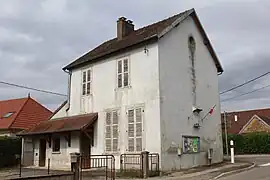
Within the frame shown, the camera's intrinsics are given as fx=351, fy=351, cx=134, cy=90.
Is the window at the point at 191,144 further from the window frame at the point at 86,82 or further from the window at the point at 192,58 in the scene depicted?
the window frame at the point at 86,82

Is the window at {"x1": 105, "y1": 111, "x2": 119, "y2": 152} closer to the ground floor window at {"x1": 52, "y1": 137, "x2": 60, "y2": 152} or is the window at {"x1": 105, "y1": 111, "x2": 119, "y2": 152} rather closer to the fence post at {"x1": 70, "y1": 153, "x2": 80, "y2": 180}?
the ground floor window at {"x1": 52, "y1": 137, "x2": 60, "y2": 152}

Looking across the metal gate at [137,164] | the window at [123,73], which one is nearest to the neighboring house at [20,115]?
the window at [123,73]

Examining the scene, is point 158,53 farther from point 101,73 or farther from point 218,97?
point 218,97

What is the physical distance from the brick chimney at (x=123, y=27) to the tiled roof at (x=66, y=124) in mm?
6409

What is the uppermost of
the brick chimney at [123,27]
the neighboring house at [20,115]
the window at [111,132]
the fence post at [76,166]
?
the brick chimney at [123,27]

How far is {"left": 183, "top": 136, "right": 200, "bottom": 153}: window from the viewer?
20.2 meters

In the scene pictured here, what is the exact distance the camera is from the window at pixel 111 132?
2091 centimetres

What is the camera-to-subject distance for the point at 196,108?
70.2 feet

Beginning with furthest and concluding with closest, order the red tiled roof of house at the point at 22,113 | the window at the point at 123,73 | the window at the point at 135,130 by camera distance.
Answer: the red tiled roof of house at the point at 22,113
the window at the point at 123,73
the window at the point at 135,130

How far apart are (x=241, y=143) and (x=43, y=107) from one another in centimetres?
2185

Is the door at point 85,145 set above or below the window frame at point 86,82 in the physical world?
below

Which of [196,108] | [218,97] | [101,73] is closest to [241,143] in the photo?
[218,97]

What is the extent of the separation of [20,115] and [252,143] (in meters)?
24.4

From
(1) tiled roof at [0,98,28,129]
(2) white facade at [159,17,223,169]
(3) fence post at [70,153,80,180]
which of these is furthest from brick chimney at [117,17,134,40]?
(1) tiled roof at [0,98,28,129]
